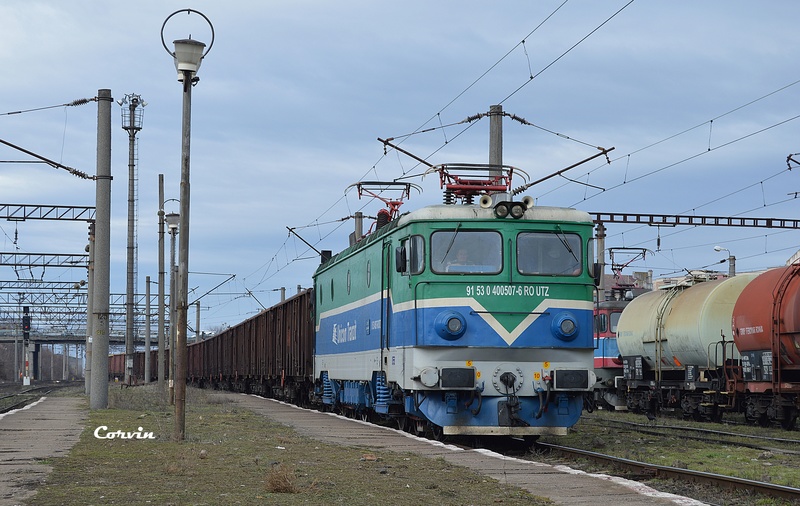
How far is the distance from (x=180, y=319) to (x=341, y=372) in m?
6.13

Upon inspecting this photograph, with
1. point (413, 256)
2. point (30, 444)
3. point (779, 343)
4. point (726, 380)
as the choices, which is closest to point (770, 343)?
point (779, 343)

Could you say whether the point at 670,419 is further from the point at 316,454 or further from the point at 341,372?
the point at 316,454

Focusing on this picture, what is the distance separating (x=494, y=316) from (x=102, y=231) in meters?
12.7

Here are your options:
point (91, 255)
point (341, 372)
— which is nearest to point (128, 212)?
point (91, 255)

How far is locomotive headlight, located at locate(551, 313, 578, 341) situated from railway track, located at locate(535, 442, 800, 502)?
173 cm

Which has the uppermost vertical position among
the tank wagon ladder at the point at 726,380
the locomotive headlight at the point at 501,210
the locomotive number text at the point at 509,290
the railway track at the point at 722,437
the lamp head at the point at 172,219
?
the lamp head at the point at 172,219

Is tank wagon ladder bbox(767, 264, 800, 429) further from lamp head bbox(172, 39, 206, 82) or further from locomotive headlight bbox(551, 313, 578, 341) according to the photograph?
lamp head bbox(172, 39, 206, 82)

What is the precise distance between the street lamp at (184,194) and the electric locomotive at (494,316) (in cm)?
331

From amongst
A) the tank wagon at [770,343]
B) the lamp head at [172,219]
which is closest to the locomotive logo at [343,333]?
the tank wagon at [770,343]

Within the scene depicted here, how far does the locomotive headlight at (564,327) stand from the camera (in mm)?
15617

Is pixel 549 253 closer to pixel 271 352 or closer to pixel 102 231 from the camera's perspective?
pixel 102 231

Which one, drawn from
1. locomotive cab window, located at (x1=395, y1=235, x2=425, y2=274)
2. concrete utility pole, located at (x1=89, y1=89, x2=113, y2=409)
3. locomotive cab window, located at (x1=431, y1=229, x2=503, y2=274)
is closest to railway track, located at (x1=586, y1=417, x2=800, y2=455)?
locomotive cab window, located at (x1=431, y1=229, x2=503, y2=274)

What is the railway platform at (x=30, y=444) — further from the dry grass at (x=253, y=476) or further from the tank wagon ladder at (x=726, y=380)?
the tank wagon ladder at (x=726, y=380)

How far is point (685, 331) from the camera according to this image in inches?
965
